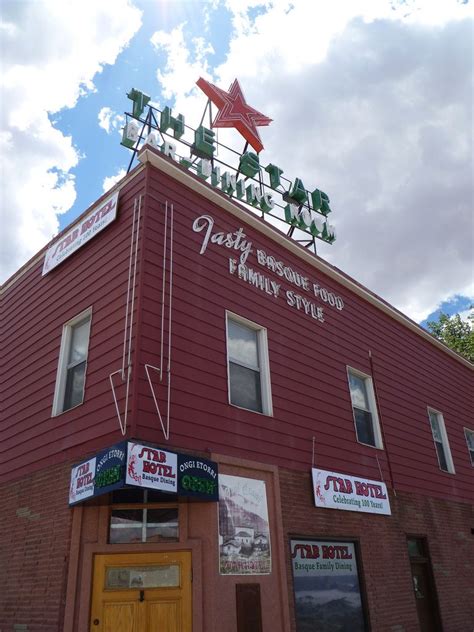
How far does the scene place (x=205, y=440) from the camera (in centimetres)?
834

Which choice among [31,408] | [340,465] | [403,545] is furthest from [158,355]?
[403,545]

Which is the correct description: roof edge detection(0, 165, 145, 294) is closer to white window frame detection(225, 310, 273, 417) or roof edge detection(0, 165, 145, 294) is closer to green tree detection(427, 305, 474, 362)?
white window frame detection(225, 310, 273, 417)

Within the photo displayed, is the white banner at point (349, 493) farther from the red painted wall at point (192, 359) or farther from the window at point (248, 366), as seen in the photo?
the window at point (248, 366)

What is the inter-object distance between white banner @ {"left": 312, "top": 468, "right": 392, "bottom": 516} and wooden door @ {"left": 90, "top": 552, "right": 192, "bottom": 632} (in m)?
A: 3.24

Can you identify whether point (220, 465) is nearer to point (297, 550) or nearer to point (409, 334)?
point (297, 550)

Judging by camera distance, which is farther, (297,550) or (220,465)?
(297,550)

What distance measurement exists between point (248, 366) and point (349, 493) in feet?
10.7

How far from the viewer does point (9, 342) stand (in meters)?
12.0

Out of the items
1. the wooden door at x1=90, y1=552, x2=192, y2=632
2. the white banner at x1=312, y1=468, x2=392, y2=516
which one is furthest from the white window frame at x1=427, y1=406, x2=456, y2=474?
the wooden door at x1=90, y1=552, x2=192, y2=632

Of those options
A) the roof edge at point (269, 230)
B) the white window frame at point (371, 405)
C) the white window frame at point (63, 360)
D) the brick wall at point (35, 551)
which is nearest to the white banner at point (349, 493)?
the white window frame at point (371, 405)

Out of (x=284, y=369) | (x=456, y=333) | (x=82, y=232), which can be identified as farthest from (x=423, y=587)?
(x=456, y=333)

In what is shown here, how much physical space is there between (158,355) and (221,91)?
957 cm

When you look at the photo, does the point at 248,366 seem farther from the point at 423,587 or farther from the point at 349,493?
the point at 423,587

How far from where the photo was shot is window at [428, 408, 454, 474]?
15125mm
